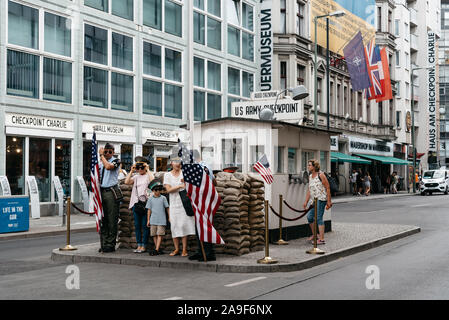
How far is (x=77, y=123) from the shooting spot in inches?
918

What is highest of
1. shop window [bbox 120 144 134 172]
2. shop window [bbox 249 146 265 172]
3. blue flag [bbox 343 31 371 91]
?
blue flag [bbox 343 31 371 91]

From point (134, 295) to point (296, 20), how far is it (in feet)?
113

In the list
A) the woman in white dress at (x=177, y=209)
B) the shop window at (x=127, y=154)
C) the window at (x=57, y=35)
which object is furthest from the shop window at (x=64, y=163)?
the woman in white dress at (x=177, y=209)

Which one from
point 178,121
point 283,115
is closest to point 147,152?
point 178,121

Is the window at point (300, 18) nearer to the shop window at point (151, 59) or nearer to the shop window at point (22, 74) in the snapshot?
the shop window at point (151, 59)

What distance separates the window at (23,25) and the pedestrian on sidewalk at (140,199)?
40.2ft

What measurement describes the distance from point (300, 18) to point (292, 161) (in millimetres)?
28921

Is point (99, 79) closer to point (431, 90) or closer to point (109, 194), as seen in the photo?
point (109, 194)

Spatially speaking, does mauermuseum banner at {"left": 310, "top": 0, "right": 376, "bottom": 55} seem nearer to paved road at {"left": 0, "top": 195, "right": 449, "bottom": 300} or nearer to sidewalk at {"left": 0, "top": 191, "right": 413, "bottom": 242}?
sidewalk at {"left": 0, "top": 191, "right": 413, "bottom": 242}

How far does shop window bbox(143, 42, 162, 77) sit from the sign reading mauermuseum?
21.6m

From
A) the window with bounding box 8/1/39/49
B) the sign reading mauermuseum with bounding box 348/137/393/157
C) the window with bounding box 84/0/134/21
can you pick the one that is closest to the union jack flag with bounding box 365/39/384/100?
the sign reading mauermuseum with bounding box 348/137/393/157

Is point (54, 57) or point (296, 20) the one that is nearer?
point (54, 57)

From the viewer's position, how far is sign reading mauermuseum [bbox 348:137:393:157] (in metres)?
45.9

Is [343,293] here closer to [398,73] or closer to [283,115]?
[283,115]
